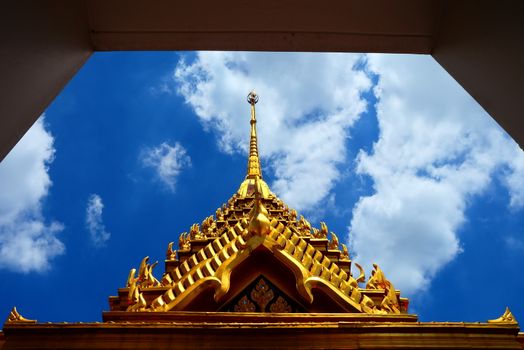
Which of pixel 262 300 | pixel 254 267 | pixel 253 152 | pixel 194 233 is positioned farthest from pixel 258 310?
pixel 253 152

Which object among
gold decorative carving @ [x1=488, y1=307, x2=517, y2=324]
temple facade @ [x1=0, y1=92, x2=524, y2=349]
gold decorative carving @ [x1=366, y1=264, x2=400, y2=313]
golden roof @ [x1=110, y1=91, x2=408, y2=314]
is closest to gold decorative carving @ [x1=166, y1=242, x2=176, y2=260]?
temple facade @ [x1=0, y1=92, x2=524, y2=349]

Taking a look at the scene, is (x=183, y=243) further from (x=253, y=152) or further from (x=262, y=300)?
(x=253, y=152)

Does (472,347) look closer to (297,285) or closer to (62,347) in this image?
(297,285)

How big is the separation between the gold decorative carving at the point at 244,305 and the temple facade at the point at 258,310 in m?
0.02

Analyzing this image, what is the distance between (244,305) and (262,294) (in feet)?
1.15

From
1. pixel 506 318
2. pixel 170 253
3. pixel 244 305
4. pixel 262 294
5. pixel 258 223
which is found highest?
pixel 170 253

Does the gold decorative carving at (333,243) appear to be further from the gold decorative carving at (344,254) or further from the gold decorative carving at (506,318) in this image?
the gold decorative carving at (506,318)

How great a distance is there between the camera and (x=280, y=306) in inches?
245

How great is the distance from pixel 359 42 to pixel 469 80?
0.56 m

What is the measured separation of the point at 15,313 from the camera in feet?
14.7

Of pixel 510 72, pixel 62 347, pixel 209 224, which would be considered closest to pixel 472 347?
pixel 510 72

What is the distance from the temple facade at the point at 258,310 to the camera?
3.65 m

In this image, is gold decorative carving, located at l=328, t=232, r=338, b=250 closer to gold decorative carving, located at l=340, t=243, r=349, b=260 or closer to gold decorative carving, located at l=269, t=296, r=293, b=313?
gold decorative carving, located at l=340, t=243, r=349, b=260

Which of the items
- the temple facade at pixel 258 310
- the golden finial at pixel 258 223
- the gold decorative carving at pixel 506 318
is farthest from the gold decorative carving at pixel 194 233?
the gold decorative carving at pixel 506 318
